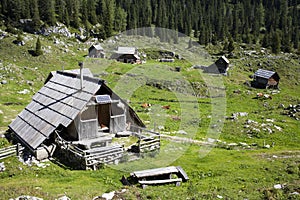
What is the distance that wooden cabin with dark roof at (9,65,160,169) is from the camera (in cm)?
2056

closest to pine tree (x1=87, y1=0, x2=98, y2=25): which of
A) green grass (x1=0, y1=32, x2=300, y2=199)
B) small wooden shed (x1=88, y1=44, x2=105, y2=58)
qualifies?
green grass (x1=0, y1=32, x2=300, y2=199)

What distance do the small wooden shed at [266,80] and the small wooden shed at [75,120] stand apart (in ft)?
182

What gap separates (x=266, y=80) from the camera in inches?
2869

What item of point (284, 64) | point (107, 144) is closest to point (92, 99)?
point (107, 144)

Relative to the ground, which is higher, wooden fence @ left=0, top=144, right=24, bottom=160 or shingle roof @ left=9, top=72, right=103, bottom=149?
shingle roof @ left=9, top=72, right=103, bottom=149

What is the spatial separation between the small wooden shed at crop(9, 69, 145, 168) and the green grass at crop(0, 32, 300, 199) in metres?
1.55

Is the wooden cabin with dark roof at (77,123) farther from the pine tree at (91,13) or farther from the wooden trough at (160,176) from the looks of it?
the pine tree at (91,13)

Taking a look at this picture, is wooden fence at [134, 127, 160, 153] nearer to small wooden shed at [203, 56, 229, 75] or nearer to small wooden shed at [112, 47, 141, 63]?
small wooden shed at [203, 56, 229, 75]

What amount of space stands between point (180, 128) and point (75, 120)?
14786mm

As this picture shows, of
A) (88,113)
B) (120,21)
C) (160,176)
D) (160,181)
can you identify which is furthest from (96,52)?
(160,181)

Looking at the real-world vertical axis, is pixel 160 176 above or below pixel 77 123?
below

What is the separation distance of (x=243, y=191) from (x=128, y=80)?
4555 centimetres

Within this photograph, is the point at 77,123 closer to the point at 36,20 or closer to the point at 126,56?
the point at 126,56

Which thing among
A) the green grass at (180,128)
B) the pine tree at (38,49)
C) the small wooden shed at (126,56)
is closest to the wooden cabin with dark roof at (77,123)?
the green grass at (180,128)
